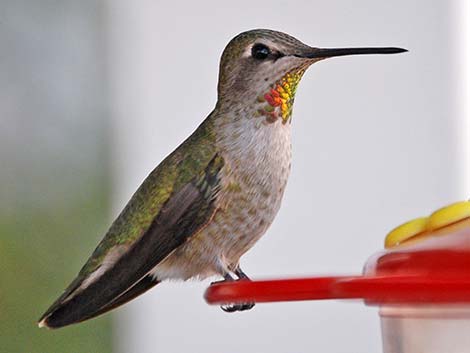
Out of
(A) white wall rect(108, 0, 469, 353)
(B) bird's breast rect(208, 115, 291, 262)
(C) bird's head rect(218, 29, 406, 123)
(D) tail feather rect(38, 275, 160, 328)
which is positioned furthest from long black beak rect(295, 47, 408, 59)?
(A) white wall rect(108, 0, 469, 353)

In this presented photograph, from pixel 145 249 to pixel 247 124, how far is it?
0.39 m

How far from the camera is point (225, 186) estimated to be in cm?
243

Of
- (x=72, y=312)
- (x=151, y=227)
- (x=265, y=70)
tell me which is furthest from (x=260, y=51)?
(x=72, y=312)

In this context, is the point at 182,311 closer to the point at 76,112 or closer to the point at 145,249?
the point at 76,112

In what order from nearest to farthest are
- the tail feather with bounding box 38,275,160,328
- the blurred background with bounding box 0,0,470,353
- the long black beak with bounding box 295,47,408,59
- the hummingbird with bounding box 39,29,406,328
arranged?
the long black beak with bounding box 295,47,408,59, the tail feather with bounding box 38,275,160,328, the hummingbird with bounding box 39,29,406,328, the blurred background with bounding box 0,0,470,353

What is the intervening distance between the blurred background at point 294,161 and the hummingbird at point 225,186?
290cm

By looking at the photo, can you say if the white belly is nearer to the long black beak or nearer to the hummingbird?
the hummingbird

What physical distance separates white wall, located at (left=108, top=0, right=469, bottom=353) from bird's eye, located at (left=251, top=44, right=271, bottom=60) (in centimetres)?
311

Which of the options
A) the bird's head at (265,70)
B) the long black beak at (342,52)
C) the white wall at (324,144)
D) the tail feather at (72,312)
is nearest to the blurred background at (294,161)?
the white wall at (324,144)

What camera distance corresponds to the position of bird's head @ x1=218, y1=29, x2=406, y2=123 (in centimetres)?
235

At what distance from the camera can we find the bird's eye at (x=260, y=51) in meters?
2.41

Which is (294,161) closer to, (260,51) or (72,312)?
(260,51)

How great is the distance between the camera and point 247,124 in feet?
8.25

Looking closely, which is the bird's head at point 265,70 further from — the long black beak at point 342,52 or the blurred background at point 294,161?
the blurred background at point 294,161
